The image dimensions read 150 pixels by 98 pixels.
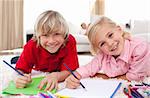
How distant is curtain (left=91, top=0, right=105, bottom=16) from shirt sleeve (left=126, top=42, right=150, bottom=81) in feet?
13.1

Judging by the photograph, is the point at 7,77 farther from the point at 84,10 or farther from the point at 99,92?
the point at 84,10

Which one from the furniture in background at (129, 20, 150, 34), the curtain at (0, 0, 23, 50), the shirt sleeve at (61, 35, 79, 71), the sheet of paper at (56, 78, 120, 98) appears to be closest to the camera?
the sheet of paper at (56, 78, 120, 98)

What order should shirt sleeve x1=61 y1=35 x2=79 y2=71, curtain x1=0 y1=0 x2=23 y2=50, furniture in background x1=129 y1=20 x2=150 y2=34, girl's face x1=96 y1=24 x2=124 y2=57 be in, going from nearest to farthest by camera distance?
girl's face x1=96 y1=24 x2=124 y2=57 < shirt sleeve x1=61 y1=35 x2=79 y2=71 < furniture in background x1=129 y1=20 x2=150 y2=34 < curtain x1=0 y1=0 x2=23 y2=50

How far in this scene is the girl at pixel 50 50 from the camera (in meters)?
1.27

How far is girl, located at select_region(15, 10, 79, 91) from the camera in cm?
127

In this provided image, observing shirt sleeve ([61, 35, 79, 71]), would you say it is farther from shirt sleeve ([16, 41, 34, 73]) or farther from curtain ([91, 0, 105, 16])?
curtain ([91, 0, 105, 16])

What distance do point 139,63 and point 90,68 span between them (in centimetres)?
23

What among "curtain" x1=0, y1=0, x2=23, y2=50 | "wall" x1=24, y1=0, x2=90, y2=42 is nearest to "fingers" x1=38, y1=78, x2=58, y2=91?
"curtain" x1=0, y1=0, x2=23, y2=50

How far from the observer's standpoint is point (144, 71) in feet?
4.22

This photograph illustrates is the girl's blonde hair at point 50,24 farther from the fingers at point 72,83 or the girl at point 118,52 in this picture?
the fingers at point 72,83

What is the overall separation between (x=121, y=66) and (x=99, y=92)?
1.31 ft

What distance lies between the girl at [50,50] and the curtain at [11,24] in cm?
340

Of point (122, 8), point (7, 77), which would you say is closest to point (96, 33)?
point (7, 77)

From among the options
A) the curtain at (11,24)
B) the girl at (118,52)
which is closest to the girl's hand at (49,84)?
the girl at (118,52)
